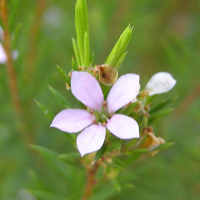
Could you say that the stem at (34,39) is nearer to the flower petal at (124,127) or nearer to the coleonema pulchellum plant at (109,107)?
the coleonema pulchellum plant at (109,107)

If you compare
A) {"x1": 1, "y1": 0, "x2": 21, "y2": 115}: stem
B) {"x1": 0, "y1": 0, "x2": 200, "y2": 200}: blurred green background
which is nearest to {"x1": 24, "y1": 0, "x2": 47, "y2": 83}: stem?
Answer: {"x1": 0, "y1": 0, "x2": 200, "y2": 200}: blurred green background

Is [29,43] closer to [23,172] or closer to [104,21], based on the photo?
[104,21]

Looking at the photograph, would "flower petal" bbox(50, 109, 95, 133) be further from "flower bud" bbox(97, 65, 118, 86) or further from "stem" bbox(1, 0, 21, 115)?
"stem" bbox(1, 0, 21, 115)

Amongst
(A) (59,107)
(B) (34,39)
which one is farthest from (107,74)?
(A) (59,107)

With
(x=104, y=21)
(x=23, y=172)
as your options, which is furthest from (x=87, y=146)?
(x=104, y=21)

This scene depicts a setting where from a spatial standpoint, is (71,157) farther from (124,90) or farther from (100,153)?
(124,90)
